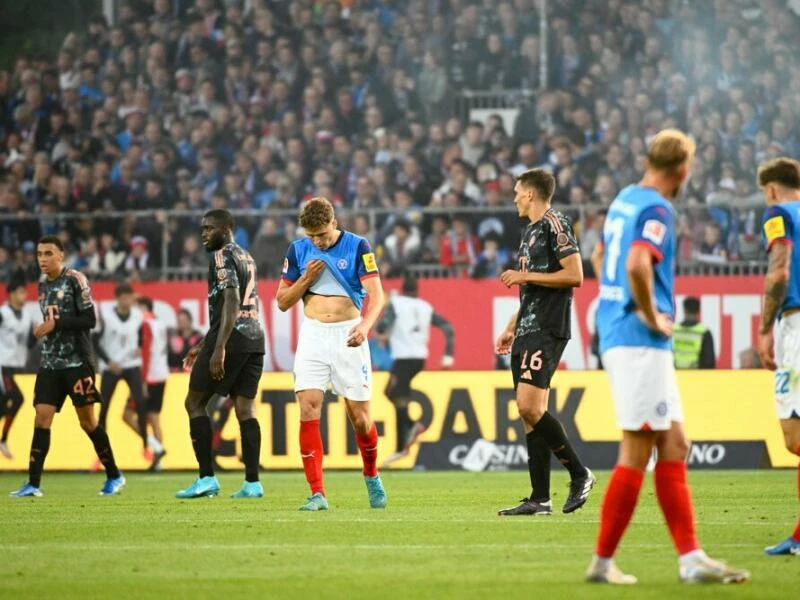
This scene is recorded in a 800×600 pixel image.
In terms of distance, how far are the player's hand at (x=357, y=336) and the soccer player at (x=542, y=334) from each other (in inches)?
44.4

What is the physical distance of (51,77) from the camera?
28.0 meters

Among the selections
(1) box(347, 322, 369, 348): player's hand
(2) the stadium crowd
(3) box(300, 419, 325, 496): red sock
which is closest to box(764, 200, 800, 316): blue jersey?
(1) box(347, 322, 369, 348): player's hand

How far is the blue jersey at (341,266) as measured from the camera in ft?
37.1

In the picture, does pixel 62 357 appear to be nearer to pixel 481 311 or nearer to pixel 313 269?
pixel 313 269

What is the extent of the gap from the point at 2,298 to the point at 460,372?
24.2 ft

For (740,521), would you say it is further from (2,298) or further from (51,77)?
(51,77)

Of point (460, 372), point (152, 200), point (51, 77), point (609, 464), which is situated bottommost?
point (609, 464)

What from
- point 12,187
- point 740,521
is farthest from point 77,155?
point 740,521

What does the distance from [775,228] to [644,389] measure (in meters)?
2.09

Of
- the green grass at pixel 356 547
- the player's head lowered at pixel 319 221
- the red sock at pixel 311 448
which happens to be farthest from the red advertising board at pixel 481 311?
the red sock at pixel 311 448

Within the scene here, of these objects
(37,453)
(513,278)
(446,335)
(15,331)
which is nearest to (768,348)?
(513,278)

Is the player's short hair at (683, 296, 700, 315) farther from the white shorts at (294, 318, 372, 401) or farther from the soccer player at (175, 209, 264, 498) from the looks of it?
the white shorts at (294, 318, 372, 401)

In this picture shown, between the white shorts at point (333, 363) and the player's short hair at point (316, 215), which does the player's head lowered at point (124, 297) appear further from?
the player's short hair at point (316, 215)

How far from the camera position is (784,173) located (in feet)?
28.3
